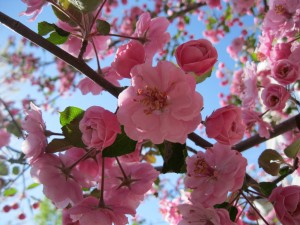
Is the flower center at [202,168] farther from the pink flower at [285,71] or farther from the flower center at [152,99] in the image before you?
the pink flower at [285,71]

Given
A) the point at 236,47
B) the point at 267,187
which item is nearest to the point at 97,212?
the point at 267,187

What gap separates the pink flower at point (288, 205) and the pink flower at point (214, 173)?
148 millimetres

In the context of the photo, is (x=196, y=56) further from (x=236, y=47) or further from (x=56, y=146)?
(x=236, y=47)

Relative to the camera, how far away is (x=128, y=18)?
5.47 meters

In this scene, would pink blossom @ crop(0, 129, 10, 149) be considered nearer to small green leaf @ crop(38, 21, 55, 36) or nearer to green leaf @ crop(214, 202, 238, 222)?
small green leaf @ crop(38, 21, 55, 36)

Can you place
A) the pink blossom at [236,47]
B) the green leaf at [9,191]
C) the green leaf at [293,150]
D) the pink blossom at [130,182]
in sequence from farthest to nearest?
the pink blossom at [236,47], the green leaf at [9,191], the green leaf at [293,150], the pink blossom at [130,182]

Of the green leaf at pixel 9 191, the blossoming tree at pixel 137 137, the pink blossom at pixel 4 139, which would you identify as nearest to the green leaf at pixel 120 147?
the blossoming tree at pixel 137 137

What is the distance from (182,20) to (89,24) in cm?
449

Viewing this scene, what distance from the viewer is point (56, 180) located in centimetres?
96

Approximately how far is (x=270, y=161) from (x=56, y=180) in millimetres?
806

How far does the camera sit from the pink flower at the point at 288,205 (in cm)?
93

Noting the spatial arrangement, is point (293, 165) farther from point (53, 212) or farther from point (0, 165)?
point (53, 212)

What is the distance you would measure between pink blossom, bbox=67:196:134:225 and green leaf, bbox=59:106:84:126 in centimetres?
24

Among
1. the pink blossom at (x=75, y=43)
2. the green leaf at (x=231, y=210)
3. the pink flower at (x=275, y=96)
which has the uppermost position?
the pink blossom at (x=75, y=43)
